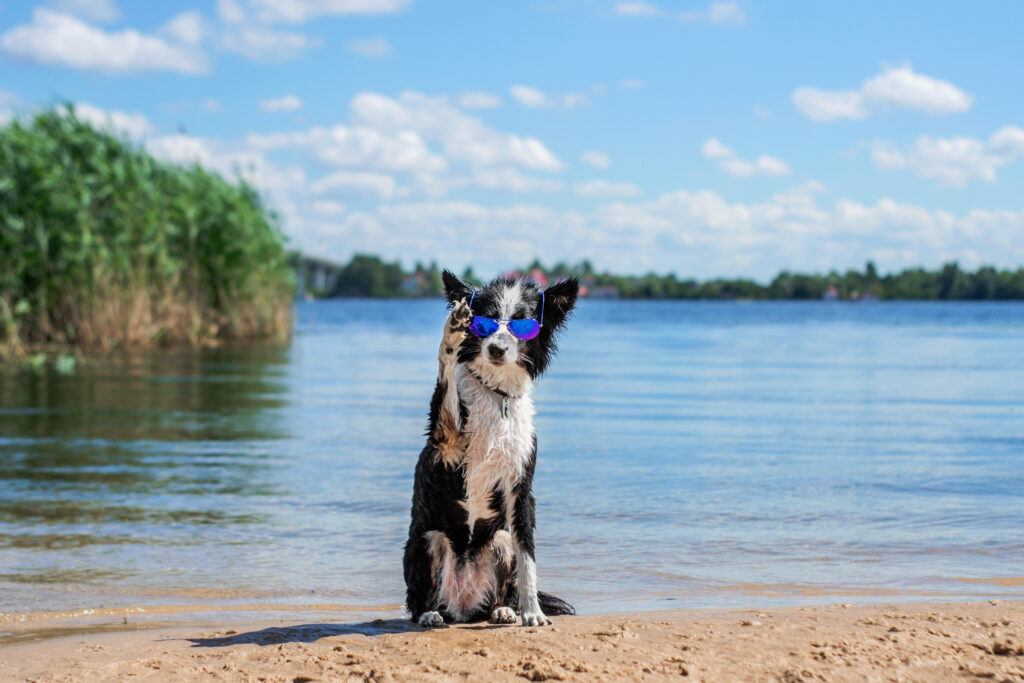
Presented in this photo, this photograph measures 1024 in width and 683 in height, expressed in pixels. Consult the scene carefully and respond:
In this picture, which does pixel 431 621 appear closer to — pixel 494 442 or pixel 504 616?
pixel 504 616

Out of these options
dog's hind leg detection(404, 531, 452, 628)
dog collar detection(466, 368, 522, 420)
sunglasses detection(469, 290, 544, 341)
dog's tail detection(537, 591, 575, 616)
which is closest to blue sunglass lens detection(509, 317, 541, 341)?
sunglasses detection(469, 290, 544, 341)

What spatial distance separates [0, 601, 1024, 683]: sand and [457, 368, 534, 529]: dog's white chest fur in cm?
73

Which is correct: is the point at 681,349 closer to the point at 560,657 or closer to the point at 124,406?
the point at 124,406

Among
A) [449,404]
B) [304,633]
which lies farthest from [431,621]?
[449,404]

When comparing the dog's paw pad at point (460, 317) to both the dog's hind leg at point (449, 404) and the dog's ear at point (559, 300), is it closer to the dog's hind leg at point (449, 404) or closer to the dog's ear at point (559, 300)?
the dog's hind leg at point (449, 404)

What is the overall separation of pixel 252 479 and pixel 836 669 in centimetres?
670

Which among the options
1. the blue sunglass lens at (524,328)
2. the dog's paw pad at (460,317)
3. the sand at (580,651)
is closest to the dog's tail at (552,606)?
the sand at (580,651)

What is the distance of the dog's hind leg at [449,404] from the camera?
4.37 metres

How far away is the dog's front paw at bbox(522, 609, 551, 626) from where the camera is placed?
468 centimetres

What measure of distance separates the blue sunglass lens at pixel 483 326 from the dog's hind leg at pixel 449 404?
0.04m

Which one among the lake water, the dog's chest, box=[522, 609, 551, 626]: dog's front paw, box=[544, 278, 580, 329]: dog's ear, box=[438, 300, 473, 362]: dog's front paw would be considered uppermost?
box=[544, 278, 580, 329]: dog's ear

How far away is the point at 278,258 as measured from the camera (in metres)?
33.5

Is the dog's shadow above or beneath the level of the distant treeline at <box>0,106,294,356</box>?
beneath

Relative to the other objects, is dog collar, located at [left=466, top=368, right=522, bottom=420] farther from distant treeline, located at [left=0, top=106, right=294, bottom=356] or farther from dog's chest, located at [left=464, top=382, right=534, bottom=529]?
distant treeline, located at [left=0, top=106, right=294, bottom=356]
